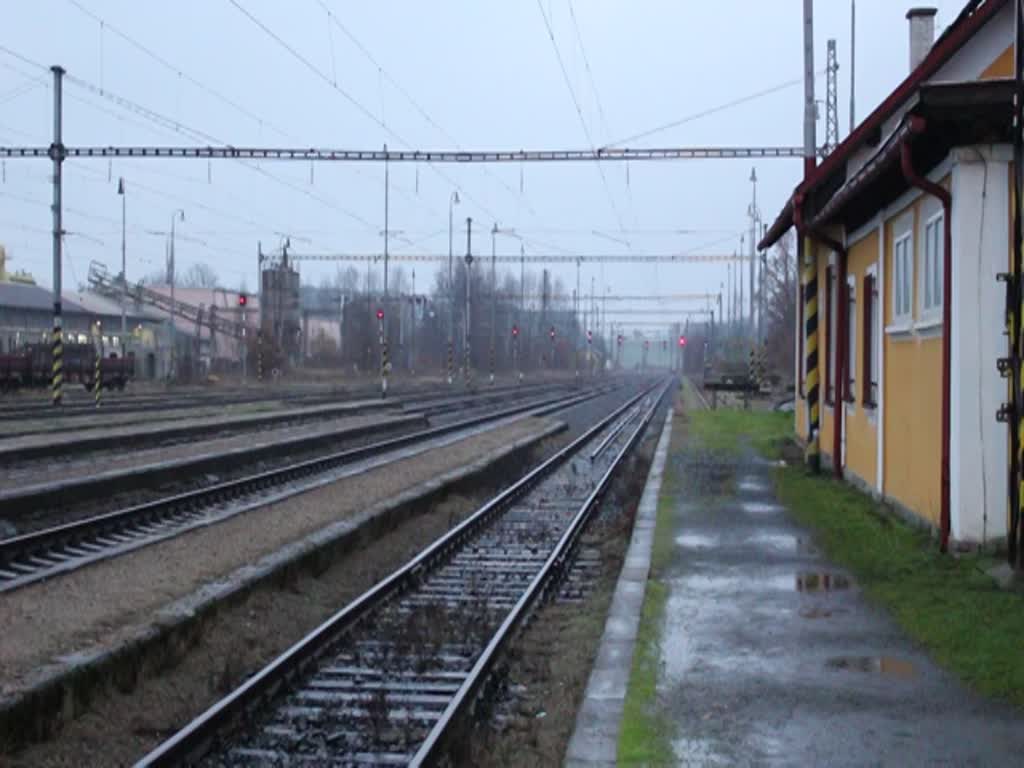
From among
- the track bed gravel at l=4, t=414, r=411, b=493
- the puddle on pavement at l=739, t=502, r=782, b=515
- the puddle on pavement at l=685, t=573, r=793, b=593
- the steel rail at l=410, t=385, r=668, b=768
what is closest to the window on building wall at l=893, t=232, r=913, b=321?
the puddle on pavement at l=739, t=502, r=782, b=515

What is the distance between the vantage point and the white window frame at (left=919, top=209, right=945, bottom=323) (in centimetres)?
1230

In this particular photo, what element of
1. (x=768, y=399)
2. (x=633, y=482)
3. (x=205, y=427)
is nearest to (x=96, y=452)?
(x=205, y=427)

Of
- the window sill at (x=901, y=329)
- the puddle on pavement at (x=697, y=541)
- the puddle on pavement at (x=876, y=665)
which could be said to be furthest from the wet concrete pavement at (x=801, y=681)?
the window sill at (x=901, y=329)

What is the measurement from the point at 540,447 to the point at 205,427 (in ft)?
24.0

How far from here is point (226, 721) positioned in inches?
295

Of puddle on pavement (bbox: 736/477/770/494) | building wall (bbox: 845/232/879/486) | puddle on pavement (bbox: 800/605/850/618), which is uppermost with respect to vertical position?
building wall (bbox: 845/232/879/486)

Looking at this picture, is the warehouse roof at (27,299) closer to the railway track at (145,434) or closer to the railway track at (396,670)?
the railway track at (145,434)

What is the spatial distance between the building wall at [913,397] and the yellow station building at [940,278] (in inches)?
0.8

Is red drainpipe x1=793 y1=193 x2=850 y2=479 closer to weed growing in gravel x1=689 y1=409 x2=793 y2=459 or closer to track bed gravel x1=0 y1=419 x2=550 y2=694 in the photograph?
weed growing in gravel x1=689 y1=409 x2=793 y2=459

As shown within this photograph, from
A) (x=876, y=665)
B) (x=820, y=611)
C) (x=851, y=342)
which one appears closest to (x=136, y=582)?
(x=820, y=611)

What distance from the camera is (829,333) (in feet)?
68.9

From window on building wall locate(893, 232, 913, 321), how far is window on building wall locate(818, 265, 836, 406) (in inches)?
203

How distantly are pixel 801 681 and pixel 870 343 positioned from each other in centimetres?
962

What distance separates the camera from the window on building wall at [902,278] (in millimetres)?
13938
